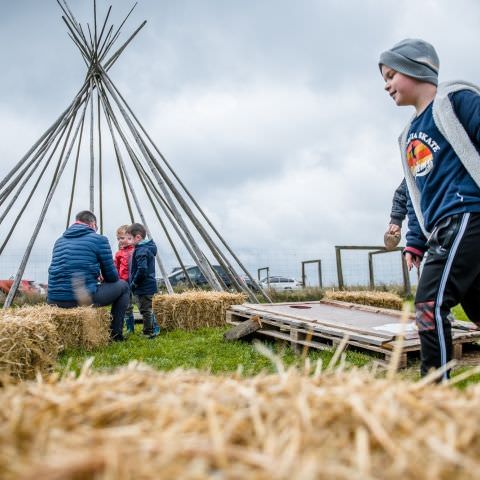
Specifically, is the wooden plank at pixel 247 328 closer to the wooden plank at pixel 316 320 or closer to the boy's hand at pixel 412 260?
the wooden plank at pixel 316 320

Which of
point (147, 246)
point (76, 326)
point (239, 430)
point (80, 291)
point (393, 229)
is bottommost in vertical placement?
point (76, 326)

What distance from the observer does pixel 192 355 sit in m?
4.59

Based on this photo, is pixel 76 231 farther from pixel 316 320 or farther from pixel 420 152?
pixel 420 152

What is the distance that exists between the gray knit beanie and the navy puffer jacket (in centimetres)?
374

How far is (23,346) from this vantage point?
3549mm

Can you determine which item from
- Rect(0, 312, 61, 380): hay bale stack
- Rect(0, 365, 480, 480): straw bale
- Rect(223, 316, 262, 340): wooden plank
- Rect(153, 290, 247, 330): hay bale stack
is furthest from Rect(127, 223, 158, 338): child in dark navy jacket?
Rect(0, 365, 480, 480): straw bale

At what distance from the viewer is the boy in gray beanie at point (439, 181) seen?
2328 mm

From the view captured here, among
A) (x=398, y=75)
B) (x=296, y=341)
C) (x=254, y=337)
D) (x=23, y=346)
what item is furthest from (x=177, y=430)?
(x=254, y=337)

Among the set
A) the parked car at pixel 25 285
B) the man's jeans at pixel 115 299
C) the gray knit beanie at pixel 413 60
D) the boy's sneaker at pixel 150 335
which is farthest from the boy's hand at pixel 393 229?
the parked car at pixel 25 285

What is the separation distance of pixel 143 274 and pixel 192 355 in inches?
82.1

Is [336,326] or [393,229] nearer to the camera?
[393,229]

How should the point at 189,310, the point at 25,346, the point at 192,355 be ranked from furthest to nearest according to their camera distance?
1. the point at 189,310
2. the point at 192,355
3. the point at 25,346

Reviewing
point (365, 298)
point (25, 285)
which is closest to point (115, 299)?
point (365, 298)

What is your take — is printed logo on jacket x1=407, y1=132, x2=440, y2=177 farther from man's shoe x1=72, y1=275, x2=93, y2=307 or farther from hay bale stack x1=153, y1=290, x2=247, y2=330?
hay bale stack x1=153, y1=290, x2=247, y2=330
